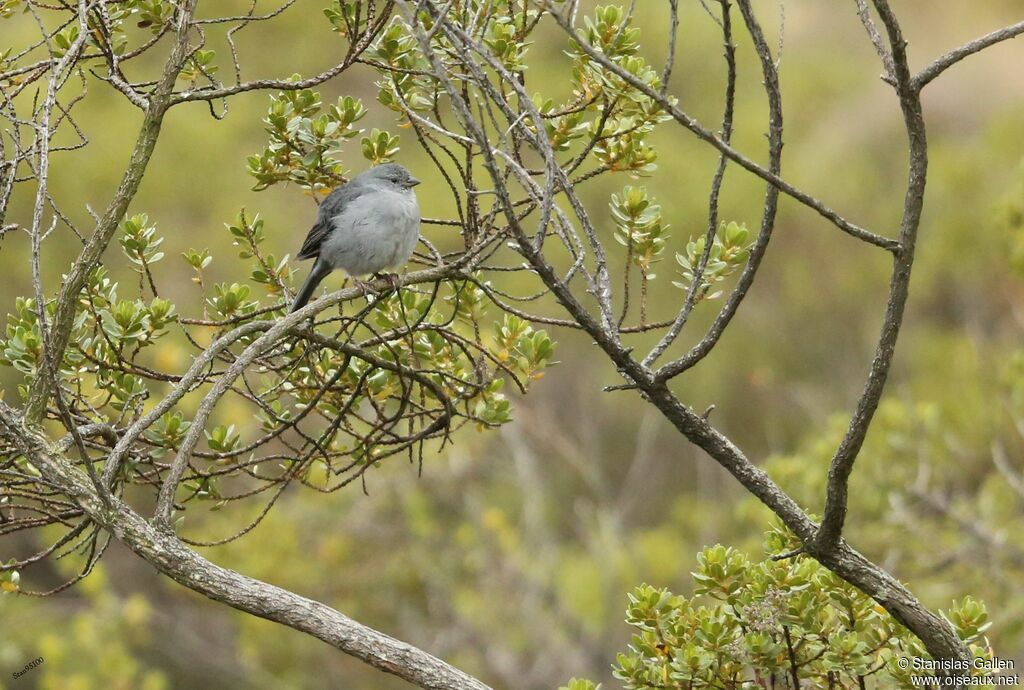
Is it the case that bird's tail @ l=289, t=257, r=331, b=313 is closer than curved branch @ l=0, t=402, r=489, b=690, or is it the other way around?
curved branch @ l=0, t=402, r=489, b=690

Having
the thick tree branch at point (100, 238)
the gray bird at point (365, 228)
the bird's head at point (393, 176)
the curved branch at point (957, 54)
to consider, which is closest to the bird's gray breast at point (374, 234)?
the gray bird at point (365, 228)

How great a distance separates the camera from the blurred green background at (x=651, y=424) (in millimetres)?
9820

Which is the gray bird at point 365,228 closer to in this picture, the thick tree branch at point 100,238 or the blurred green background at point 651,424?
the thick tree branch at point 100,238

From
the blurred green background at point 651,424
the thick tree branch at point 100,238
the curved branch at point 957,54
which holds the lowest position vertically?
the thick tree branch at point 100,238

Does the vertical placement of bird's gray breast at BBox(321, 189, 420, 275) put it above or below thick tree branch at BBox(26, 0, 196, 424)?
above

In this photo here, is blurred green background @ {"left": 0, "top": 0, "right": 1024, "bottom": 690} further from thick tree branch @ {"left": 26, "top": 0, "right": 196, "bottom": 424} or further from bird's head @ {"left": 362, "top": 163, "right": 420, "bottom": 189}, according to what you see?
→ thick tree branch @ {"left": 26, "top": 0, "right": 196, "bottom": 424}

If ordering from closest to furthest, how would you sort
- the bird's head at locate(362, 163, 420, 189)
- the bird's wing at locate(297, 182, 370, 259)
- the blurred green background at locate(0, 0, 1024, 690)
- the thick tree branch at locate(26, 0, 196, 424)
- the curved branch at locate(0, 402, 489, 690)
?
the curved branch at locate(0, 402, 489, 690)
the thick tree branch at locate(26, 0, 196, 424)
the bird's wing at locate(297, 182, 370, 259)
the bird's head at locate(362, 163, 420, 189)
the blurred green background at locate(0, 0, 1024, 690)

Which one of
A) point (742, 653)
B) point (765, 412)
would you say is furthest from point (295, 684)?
point (742, 653)

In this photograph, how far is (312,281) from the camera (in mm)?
5219

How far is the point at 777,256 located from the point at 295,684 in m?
10.1

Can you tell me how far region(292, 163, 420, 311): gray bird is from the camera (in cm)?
517

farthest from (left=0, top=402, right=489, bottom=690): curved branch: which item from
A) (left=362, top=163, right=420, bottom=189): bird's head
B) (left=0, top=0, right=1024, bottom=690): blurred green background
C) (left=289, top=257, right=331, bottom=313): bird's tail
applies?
(left=0, top=0, right=1024, bottom=690): blurred green background

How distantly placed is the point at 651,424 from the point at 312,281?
1141cm

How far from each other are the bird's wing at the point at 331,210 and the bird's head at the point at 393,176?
0.35 feet
